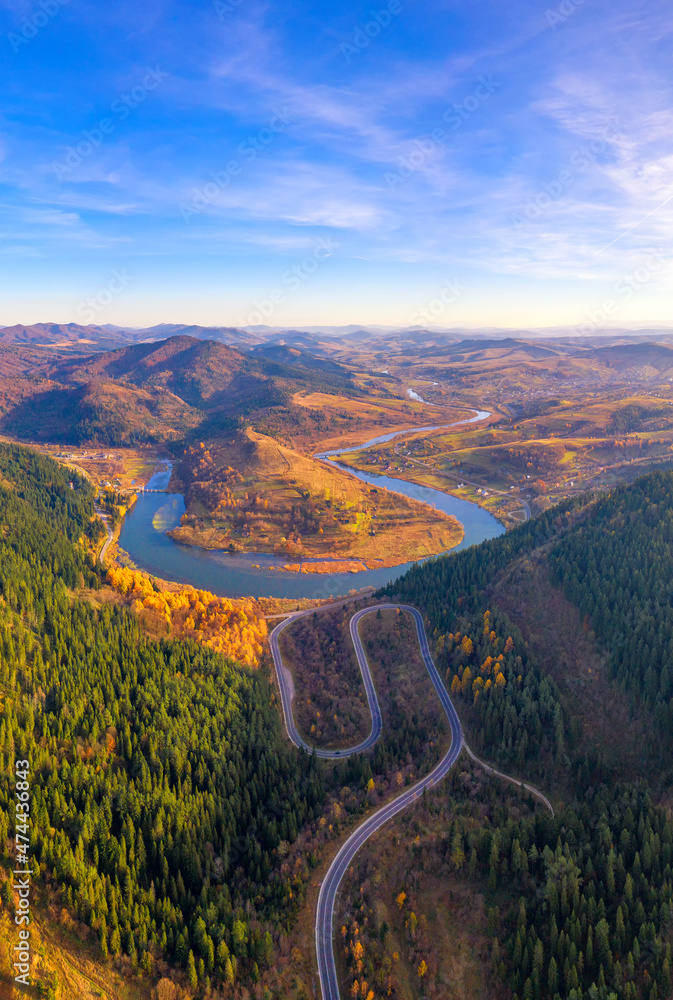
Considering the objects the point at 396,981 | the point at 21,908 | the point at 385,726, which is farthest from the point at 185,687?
the point at 396,981

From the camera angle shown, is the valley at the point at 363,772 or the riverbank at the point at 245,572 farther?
the riverbank at the point at 245,572

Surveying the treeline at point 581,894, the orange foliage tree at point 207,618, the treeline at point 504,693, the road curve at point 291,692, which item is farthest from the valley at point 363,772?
the orange foliage tree at point 207,618

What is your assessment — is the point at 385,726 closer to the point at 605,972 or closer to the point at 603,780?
the point at 603,780

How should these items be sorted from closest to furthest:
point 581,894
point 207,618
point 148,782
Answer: point 581,894 → point 148,782 → point 207,618

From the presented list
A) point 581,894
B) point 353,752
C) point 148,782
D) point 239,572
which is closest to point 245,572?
point 239,572

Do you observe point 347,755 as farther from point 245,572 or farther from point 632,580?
point 245,572

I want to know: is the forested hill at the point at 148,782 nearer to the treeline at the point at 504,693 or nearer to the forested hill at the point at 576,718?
the forested hill at the point at 576,718

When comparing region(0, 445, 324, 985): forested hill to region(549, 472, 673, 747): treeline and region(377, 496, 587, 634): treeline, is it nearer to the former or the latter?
region(377, 496, 587, 634): treeline
